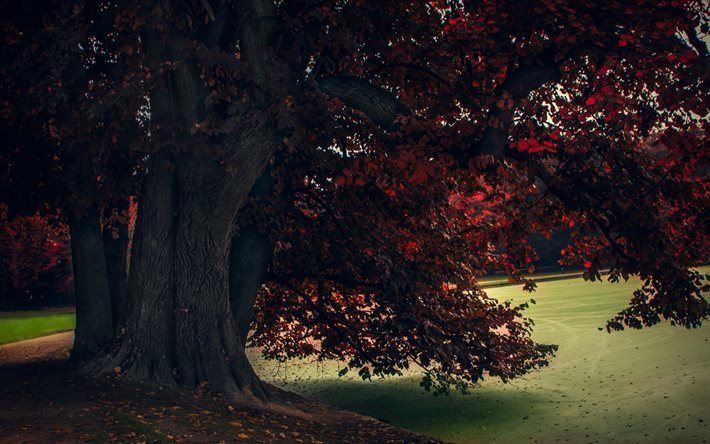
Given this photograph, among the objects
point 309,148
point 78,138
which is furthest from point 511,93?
point 78,138

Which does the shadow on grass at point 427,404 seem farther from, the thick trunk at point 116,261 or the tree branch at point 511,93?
the tree branch at point 511,93

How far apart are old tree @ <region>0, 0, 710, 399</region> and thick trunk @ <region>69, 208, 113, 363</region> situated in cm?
4

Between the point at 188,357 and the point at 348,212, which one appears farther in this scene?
the point at 348,212

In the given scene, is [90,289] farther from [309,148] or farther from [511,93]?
[511,93]

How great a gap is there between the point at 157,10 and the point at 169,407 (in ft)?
16.3

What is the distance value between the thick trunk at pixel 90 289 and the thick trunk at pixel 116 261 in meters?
0.31

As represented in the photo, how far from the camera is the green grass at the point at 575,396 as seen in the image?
12102 millimetres

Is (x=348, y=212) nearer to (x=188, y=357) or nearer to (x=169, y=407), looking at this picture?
(x=188, y=357)

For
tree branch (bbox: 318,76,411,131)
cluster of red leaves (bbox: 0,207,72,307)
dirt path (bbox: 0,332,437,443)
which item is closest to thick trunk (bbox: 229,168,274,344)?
dirt path (bbox: 0,332,437,443)

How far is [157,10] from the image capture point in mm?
8141

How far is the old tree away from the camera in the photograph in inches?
343

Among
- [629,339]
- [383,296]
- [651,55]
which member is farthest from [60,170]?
[629,339]

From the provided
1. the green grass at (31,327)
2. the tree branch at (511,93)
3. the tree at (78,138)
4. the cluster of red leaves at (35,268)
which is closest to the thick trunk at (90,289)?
the tree at (78,138)

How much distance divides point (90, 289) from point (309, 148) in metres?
4.41
